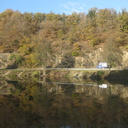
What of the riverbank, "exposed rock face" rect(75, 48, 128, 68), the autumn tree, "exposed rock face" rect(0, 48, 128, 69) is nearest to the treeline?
"exposed rock face" rect(0, 48, 128, 69)

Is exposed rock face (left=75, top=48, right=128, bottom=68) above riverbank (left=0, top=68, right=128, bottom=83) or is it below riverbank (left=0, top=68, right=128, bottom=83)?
above

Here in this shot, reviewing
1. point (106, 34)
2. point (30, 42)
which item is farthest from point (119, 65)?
point (30, 42)

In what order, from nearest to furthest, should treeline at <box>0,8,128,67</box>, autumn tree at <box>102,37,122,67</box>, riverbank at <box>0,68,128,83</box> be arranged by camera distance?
1. riverbank at <box>0,68,128,83</box>
2. autumn tree at <box>102,37,122,67</box>
3. treeline at <box>0,8,128,67</box>

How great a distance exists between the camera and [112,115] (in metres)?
11.3

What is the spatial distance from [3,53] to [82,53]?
2569cm

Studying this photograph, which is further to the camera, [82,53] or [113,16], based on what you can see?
[113,16]

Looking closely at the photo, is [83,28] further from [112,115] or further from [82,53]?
[112,115]

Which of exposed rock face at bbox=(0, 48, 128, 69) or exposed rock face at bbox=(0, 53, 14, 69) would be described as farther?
exposed rock face at bbox=(0, 53, 14, 69)

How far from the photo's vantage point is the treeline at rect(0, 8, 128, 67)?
54.9 metres

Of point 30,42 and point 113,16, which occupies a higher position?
point 113,16

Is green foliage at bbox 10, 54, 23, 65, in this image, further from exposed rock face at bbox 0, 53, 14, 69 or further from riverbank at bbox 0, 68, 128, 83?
riverbank at bbox 0, 68, 128, 83

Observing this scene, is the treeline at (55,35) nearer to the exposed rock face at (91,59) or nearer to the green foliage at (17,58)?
the green foliage at (17,58)

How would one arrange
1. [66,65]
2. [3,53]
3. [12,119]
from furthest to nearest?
[3,53] < [66,65] < [12,119]

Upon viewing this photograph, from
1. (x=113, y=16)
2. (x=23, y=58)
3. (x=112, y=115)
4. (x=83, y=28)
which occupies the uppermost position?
(x=113, y=16)
